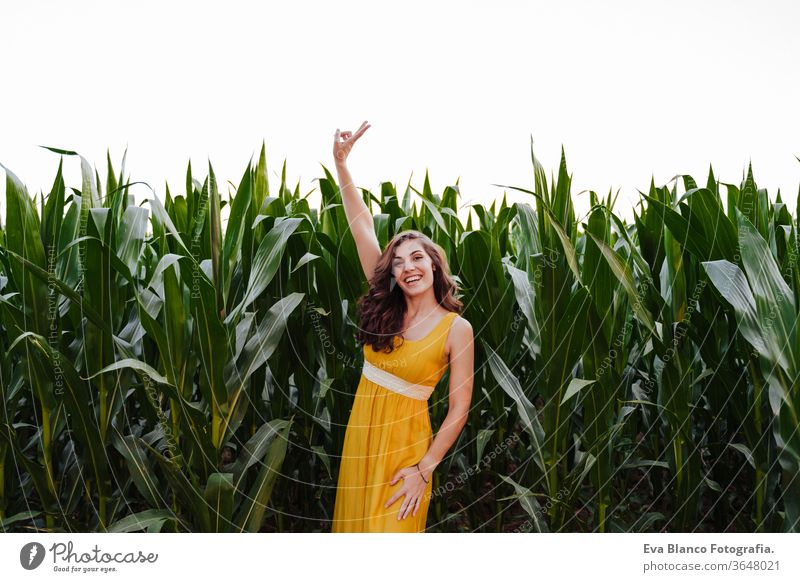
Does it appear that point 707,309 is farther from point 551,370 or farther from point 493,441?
point 493,441

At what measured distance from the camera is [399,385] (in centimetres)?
120

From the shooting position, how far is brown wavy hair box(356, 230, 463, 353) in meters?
1.21

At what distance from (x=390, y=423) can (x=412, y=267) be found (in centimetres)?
30

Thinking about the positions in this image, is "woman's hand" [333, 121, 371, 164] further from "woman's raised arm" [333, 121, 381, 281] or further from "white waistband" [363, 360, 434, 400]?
"white waistband" [363, 360, 434, 400]

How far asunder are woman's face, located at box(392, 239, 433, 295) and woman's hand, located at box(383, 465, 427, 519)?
342 mm

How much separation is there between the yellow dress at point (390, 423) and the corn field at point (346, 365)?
0.08m
